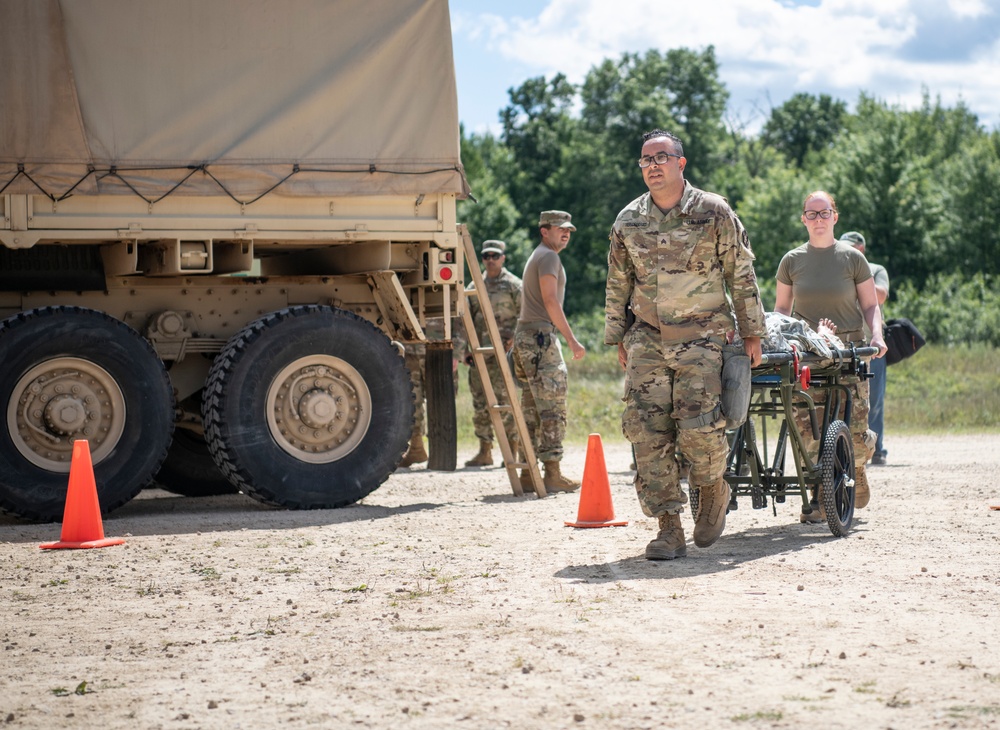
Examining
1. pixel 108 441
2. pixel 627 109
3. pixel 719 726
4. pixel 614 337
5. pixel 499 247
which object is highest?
pixel 627 109

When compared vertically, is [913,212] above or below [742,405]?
above

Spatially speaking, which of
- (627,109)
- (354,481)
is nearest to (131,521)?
(354,481)

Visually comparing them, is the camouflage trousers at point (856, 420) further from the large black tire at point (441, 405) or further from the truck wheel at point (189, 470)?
the truck wheel at point (189, 470)

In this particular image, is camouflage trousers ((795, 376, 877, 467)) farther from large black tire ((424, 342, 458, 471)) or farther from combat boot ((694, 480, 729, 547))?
large black tire ((424, 342, 458, 471))

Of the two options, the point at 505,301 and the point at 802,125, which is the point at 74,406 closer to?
the point at 505,301

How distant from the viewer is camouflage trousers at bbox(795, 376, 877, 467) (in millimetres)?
8820

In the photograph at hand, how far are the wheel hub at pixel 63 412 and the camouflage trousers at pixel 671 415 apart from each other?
12.4 ft

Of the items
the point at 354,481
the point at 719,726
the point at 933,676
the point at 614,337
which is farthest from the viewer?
the point at 354,481

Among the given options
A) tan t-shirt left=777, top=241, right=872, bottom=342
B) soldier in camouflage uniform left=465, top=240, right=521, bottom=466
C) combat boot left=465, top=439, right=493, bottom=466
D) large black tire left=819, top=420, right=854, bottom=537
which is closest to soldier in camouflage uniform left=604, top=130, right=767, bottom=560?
large black tire left=819, top=420, right=854, bottom=537

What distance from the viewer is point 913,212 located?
43.2 metres

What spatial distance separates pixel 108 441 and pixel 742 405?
14.4ft

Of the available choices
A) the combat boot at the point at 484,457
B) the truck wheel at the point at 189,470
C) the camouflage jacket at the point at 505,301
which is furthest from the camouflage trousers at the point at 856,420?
the combat boot at the point at 484,457

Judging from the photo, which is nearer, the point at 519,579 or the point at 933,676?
the point at 933,676

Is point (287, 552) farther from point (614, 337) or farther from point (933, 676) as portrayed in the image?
point (933, 676)
